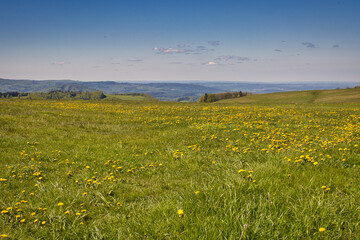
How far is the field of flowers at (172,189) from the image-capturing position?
3.14 meters

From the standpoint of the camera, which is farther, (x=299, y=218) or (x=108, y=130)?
(x=108, y=130)

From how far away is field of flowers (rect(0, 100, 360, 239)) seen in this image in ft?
10.3

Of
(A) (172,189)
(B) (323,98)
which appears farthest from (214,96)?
(A) (172,189)

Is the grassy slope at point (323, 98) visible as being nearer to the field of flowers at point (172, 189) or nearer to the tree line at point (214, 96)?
the field of flowers at point (172, 189)

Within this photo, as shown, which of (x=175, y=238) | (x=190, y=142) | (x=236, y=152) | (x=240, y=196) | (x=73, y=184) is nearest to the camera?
(x=175, y=238)

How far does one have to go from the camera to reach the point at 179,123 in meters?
16.9

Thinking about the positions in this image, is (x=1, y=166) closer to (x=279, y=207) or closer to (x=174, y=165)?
(x=174, y=165)

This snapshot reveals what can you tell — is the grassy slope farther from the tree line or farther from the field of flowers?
the tree line

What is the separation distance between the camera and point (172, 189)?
5.92 m

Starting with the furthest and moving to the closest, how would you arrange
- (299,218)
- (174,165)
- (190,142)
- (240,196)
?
(190,142), (174,165), (240,196), (299,218)

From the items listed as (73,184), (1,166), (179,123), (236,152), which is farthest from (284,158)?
(179,123)

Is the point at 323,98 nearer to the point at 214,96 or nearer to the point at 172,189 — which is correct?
the point at 214,96

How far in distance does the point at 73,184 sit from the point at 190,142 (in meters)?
6.20

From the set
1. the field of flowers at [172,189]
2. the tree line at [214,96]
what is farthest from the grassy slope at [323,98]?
the tree line at [214,96]
